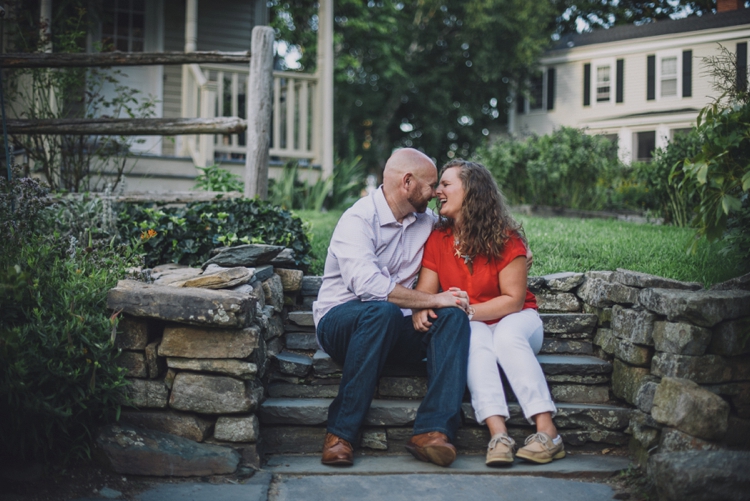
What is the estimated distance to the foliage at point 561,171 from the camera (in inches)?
353

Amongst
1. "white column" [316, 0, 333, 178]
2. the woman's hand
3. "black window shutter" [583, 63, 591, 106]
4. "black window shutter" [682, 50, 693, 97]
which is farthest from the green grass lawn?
"black window shutter" [583, 63, 591, 106]

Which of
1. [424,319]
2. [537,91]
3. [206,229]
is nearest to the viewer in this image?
[424,319]

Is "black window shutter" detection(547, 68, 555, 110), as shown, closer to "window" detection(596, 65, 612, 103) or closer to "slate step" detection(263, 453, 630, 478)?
"window" detection(596, 65, 612, 103)

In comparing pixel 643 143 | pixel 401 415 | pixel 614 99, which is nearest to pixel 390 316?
pixel 401 415

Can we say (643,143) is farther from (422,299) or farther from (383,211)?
(422,299)

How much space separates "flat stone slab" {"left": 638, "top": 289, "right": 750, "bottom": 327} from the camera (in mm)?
2689

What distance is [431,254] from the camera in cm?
329

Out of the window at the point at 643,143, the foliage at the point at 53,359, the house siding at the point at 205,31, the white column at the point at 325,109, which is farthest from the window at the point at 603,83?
the foliage at the point at 53,359

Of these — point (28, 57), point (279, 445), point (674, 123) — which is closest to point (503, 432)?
point (279, 445)

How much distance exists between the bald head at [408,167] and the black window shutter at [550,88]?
1729cm

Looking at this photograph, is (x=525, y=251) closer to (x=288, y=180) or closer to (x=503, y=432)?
(x=503, y=432)

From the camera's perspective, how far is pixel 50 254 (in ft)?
10.3

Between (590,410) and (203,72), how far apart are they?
7115mm

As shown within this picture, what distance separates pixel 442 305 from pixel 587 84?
17250mm
